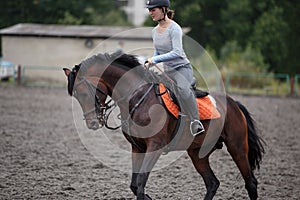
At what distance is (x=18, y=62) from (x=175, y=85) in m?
23.0

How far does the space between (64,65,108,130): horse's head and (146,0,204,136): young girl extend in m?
0.69

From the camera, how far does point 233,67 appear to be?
2609cm

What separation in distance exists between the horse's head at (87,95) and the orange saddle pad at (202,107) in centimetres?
70

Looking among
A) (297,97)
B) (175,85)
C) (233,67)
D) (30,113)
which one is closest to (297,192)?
(175,85)

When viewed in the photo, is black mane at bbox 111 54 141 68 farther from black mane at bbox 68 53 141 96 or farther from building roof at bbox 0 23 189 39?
building roof at bbox 0 23 189 39

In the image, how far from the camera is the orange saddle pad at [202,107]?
521 centimetres

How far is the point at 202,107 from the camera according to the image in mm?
5520

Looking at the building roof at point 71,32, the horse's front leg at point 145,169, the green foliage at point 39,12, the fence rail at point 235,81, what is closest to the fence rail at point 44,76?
the fence rail at point 235,81

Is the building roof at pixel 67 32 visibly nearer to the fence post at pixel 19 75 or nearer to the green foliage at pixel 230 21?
the fence post at pixel 19 75

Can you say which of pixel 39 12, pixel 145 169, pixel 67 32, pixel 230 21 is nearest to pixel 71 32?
pixel 67 32

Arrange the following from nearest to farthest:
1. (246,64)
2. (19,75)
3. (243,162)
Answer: (243,162)
(19,75)
(246,64)

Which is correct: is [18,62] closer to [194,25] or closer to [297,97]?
[297,97]

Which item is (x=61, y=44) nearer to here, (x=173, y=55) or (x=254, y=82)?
(x=254, y=82)

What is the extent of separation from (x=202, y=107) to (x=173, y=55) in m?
0.82
